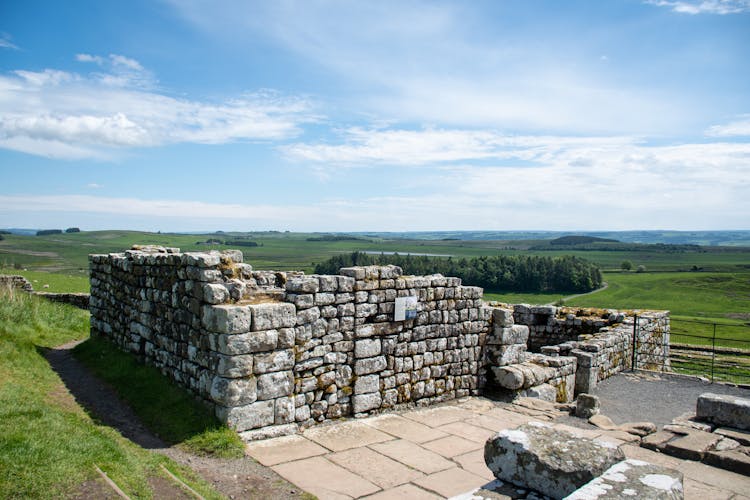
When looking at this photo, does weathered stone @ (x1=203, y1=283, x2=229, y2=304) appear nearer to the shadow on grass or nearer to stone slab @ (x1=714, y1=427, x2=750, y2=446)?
the shadow on grass

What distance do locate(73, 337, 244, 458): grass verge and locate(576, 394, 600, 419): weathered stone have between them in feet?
22.8

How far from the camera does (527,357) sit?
13906 mm

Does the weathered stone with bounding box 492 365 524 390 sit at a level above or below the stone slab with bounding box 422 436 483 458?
above

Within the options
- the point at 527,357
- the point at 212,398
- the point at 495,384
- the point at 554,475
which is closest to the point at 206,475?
the point at 212,398

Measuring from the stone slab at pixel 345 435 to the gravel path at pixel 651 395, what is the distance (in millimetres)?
4302

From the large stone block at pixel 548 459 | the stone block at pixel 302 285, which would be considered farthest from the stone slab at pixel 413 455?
the stone block at pixel 302 285

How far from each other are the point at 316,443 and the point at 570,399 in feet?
27.8

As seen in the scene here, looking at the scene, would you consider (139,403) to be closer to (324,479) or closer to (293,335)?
A: (293,335)

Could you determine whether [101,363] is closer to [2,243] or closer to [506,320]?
[506,320]

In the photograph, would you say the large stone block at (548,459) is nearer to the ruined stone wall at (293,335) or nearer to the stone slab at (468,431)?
the stone slab at (468,431)

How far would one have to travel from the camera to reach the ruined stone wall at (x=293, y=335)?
8203mm

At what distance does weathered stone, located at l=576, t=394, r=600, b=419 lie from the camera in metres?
10.8

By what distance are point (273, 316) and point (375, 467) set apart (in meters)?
2.74

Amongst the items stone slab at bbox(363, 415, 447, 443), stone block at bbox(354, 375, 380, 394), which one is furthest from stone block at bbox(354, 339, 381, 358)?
stone slab at bbox(363, 415, 447, 443)
